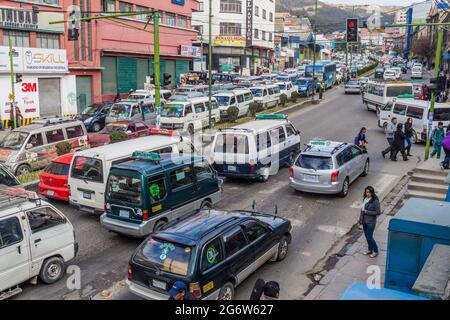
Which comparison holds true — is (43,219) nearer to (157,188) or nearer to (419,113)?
(157,188)

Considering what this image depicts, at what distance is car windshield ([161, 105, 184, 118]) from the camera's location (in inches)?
1016

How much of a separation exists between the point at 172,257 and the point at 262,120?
1236 centimetres

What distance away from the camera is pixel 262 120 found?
1973 centimetres

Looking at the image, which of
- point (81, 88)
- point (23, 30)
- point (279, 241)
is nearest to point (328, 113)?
point (81, 88)

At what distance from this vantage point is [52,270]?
961cm

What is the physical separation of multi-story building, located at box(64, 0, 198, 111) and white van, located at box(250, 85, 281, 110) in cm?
926

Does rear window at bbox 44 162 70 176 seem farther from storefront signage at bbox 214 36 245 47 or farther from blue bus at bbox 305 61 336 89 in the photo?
storefront signage at bbox 214 36 245 47

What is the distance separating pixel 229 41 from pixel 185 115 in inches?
2035

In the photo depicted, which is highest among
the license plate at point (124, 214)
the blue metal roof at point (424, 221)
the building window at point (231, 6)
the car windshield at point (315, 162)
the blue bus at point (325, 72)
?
the building window at point (231, 6)

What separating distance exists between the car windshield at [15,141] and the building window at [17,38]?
1530 cm

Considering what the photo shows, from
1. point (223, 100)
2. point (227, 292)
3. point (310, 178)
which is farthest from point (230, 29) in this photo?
point (227, 292)

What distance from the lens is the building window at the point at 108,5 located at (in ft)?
132

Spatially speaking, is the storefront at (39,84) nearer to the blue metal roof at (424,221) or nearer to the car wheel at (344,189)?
the car wheel at (344,189)

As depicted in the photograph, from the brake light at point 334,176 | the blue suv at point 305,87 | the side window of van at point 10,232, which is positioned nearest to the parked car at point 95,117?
the brake light at point 334,176
